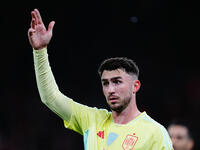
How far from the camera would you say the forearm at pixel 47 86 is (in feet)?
8.46

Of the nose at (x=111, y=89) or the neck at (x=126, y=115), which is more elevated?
the nose at (x=111, y=89)

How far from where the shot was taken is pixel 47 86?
2615 millimetres

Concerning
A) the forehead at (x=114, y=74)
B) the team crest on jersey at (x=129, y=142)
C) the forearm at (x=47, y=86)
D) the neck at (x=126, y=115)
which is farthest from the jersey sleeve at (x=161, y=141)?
the forearm at (x=47, y=86)

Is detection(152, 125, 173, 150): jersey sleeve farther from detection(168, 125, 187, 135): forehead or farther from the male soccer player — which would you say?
detection(168, 125, 187, 135): forehead

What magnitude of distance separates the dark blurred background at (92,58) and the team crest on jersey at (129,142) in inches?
164

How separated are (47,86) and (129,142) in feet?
2.28

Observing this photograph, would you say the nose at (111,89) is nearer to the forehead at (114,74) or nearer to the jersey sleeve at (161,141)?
the forehead at (114,74)

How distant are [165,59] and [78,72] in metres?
1.69

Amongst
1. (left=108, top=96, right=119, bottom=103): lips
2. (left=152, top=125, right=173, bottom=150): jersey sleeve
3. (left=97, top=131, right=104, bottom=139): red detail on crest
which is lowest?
(left=152, top=125, right=173, bottom=150): jersey sleeve

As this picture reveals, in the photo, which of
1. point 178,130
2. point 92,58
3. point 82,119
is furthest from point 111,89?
point 92,58

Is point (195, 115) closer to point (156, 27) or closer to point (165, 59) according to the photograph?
point (165, 59)

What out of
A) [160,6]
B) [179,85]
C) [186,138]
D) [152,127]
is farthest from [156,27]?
[152,127]

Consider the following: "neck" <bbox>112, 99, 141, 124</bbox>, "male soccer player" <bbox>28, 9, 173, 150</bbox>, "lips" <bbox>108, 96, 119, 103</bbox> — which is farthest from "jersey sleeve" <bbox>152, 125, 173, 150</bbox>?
"lips" <bbox>108, 96, 119, 103</bbox>

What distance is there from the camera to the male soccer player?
258 cm
